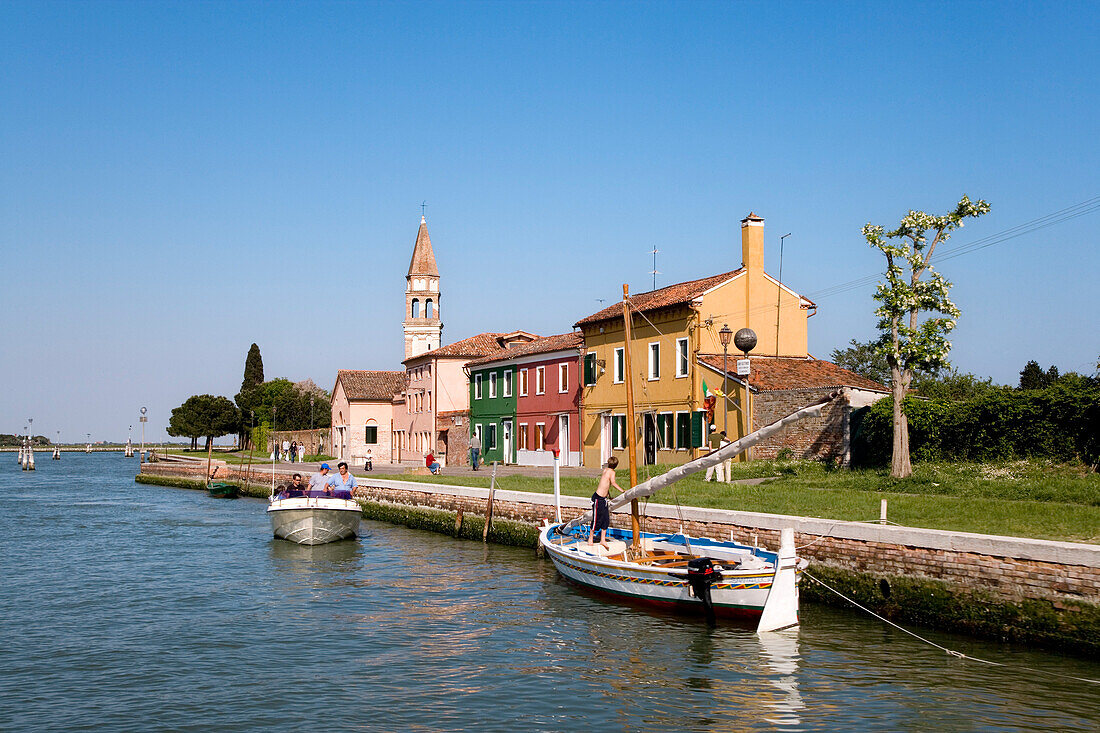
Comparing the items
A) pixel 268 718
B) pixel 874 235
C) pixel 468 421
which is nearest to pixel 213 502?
pixel 468 421

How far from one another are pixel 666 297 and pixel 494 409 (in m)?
15.8

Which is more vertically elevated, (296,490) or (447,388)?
(447,388)

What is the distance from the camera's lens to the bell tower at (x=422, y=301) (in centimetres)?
7306

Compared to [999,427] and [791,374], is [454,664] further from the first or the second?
[791,374]

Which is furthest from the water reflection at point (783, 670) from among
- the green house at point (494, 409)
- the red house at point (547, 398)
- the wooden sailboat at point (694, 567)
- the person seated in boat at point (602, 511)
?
the green house at point (494, 409)

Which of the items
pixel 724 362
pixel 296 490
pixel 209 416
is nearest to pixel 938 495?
pixel 724 362

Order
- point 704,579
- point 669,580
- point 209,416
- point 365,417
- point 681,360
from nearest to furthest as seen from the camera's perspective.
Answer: point 704,579, point 669,580, point 681,360, point 365,417, point 209,416

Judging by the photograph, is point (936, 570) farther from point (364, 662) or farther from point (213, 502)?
point (213, 502)

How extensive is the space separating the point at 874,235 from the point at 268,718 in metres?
21.8

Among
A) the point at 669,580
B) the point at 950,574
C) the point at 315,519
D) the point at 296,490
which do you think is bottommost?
the point at 315,519

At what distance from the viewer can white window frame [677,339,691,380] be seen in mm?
36719

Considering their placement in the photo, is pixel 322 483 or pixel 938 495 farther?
pixel 322 483

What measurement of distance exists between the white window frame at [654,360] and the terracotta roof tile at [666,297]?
1.58 m

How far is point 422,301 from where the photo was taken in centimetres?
7425
